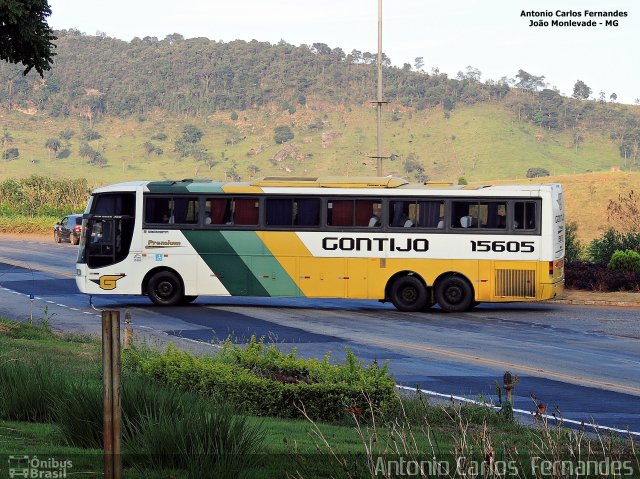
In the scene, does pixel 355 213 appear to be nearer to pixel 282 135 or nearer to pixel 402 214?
pixel 402 214

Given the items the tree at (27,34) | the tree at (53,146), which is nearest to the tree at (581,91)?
the tree at (53,146)

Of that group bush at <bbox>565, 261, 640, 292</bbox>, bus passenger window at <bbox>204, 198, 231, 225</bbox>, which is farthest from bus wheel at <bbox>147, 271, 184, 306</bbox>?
bush at <bbox>565, 261, 640, 292</bbox>

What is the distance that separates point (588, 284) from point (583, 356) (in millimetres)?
14433

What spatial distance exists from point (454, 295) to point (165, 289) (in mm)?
7985

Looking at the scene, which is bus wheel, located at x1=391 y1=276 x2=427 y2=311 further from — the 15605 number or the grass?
the grass

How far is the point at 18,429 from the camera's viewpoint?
38.3ft

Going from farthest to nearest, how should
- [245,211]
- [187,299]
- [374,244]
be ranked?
[187,299] → [245,211] → [374,244]

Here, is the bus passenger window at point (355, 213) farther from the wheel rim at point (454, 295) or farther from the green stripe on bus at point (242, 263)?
the wheel rim at point (454, 295)

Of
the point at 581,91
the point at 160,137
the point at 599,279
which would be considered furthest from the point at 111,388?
the point at 581,91

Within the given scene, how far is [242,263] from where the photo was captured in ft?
107

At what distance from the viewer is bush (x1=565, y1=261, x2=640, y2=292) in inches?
1468

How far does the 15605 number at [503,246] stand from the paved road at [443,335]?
179 centimetres

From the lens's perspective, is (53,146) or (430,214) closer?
(430,214)

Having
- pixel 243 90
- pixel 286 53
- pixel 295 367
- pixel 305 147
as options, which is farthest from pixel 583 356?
pixel 286 53
